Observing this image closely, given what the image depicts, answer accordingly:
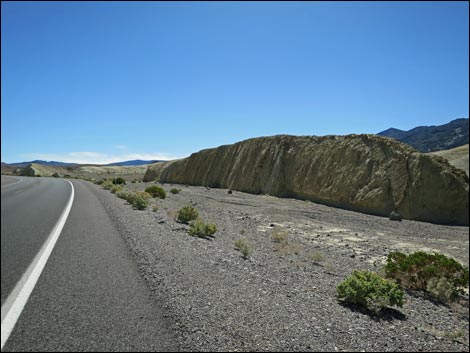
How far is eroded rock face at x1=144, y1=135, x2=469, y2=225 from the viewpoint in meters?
26.5

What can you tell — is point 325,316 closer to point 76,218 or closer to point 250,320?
point 250,320

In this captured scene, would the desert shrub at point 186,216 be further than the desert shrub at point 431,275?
Yes

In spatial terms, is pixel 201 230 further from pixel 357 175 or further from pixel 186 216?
pixel 357 175

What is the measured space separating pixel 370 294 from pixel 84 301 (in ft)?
17.4

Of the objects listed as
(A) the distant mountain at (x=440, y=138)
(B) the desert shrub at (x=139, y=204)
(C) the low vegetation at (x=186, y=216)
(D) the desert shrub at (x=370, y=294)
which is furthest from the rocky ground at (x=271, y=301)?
(A) the distant mountain at (x=440, y=138)

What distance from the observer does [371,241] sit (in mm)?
17328

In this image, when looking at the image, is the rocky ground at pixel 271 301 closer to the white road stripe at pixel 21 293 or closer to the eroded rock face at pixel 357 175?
the white road stripe at pixel 21 293

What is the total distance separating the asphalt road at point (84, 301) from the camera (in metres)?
4.15

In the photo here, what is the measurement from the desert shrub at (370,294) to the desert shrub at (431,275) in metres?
2.89

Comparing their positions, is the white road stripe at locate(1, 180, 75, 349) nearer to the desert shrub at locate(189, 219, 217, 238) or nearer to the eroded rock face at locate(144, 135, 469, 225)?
the desert shrub at locate(189, 219, 217, 238)

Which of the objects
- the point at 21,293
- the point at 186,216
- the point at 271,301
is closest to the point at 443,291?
the point at 271,301

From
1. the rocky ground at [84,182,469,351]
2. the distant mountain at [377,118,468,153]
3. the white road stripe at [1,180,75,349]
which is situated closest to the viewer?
the white road stripe at [1,180,75,349]

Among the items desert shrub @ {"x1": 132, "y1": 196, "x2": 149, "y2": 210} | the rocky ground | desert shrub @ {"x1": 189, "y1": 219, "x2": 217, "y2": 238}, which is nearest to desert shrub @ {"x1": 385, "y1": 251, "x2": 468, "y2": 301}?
the rocky ground

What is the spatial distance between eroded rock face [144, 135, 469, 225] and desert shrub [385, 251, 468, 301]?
16810 millimetres
